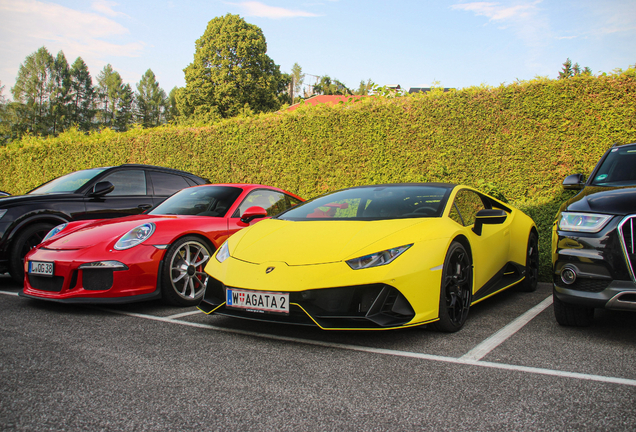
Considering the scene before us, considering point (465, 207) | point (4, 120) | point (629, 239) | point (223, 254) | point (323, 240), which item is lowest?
point (223, 254)

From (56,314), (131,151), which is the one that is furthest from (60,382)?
(131,151)

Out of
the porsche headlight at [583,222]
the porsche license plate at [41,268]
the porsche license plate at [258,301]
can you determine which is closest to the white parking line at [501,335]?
the porsche headlight at [583,222]

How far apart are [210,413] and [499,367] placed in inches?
64.9

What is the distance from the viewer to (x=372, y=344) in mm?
3084

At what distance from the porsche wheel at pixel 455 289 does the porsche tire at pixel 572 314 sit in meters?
0.62

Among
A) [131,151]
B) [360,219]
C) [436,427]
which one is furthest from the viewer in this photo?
[131,151]

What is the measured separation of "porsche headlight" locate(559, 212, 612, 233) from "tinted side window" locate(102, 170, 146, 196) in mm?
5801

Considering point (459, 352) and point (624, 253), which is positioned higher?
point (624, 253)

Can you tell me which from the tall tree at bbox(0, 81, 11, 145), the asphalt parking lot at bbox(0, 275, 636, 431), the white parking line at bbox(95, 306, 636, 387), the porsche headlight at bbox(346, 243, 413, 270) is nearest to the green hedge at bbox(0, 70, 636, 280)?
the asphalt parking lot at bbox(0, 275, 636, 431)

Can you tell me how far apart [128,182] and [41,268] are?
2.87 metres

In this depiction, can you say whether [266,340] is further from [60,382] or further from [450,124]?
[450,124]

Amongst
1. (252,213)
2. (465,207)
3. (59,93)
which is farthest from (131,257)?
(59,93)

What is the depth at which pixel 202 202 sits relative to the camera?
17.2ft

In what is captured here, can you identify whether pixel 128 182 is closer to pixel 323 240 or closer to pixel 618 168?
pixel 323 240
